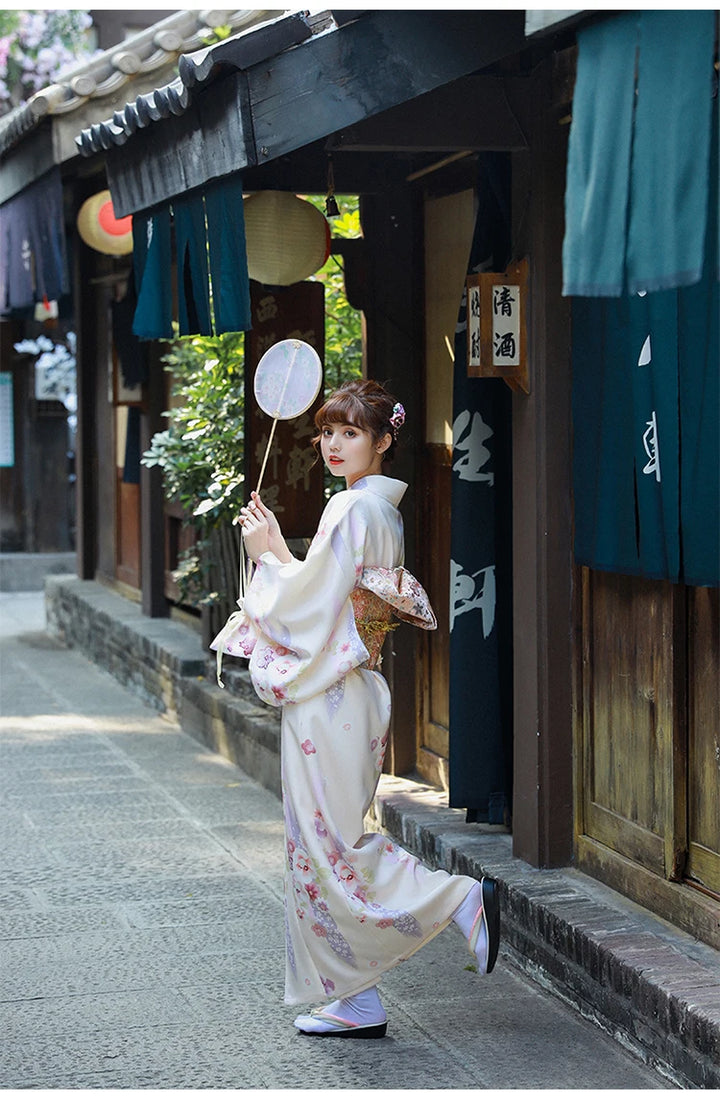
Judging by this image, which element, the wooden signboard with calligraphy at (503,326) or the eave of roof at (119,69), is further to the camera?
the eave of roof at (119,69)

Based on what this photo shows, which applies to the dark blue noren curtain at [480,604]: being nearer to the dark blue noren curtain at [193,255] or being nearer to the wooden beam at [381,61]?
the dark blue noren curtain at [193,255]

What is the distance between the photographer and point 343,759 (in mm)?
5145

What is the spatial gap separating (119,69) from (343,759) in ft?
25.1

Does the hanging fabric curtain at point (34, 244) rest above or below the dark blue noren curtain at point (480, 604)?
above

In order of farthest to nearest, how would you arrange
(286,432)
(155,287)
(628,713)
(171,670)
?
(171,670) < (286,432) < (155,287) < (628,713)

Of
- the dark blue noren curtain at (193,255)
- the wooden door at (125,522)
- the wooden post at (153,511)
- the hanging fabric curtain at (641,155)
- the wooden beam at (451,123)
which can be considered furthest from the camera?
the wooden door at (125,522)

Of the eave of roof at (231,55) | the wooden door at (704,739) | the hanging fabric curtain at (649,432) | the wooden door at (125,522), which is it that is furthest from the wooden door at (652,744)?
the wooden door at (125,522)

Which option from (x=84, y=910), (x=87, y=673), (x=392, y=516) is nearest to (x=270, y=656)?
(x=392, y=516)

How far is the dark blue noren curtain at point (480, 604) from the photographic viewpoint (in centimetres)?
657

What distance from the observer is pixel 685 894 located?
5.29 meters

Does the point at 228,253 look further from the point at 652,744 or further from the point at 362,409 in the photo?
the point at 652,744

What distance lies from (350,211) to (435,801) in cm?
392

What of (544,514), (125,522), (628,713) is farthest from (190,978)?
(125,522)

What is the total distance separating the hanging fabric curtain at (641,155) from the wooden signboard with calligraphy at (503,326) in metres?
1.85
